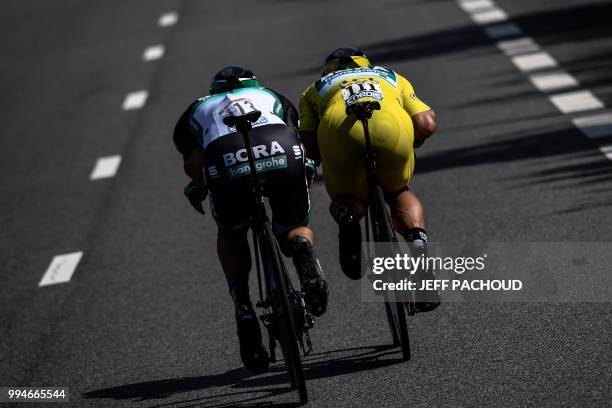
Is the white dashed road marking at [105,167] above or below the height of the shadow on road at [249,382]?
below

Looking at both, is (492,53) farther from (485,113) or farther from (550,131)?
(550,131)

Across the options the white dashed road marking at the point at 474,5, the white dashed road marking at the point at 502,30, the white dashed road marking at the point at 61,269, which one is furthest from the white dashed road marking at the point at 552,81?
the white dashed road marking at the point at 61,269

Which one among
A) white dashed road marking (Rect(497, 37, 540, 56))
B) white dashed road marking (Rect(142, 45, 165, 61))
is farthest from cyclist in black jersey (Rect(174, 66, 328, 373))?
white dashed road marking (Rect(142, 45, 165, 61))

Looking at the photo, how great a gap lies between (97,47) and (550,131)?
11906 millimetres

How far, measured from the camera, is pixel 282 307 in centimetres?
695

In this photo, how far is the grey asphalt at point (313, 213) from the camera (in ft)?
25.3

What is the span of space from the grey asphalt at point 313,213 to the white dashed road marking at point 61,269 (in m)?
0.11

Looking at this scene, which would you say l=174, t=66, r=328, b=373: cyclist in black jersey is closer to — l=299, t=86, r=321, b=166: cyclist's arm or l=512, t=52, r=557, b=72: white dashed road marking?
l=299, t=86, r=321, b=166: cyclist's arm

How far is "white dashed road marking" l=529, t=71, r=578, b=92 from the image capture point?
15.0 m

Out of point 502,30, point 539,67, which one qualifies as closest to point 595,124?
point 539,67

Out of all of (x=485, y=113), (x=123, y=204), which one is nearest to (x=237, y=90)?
(x=123, y=204)

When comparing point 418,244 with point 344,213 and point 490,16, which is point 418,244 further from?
point 490,16

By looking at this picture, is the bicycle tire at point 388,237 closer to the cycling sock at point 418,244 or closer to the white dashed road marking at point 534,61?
the cycling sock at point 418,244

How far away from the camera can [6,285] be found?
37.9ft
